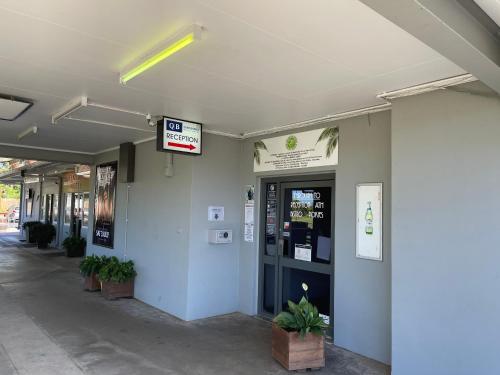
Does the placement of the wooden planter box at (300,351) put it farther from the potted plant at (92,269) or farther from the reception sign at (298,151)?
the potted plant at (92,269)

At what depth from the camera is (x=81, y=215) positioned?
40.6 ft

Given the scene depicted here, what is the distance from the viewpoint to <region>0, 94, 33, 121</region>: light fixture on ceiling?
13.6 feet

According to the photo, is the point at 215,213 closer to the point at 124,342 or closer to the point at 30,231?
the point at 124,342

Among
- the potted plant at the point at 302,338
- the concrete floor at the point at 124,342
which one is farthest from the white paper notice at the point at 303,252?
the potted plant at the point at 302,338

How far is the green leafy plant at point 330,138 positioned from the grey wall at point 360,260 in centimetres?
8

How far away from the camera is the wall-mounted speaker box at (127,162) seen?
688 cm

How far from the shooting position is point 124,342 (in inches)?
180

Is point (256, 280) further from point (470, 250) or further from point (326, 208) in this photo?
point (470, 250)

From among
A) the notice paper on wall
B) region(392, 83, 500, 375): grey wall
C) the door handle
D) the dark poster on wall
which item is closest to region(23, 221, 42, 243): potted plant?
the dark poster on wall

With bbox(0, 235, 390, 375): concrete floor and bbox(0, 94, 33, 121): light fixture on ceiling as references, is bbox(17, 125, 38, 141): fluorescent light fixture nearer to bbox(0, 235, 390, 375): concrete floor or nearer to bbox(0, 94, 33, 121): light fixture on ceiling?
bbox(0, 94, 33, 121): light fixture on ceiling

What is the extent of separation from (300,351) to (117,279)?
380 cm

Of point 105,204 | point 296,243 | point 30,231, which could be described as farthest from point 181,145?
point 30,231

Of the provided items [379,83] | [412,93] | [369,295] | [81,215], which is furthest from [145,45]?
[81,215]

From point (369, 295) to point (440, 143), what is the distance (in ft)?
6.02
